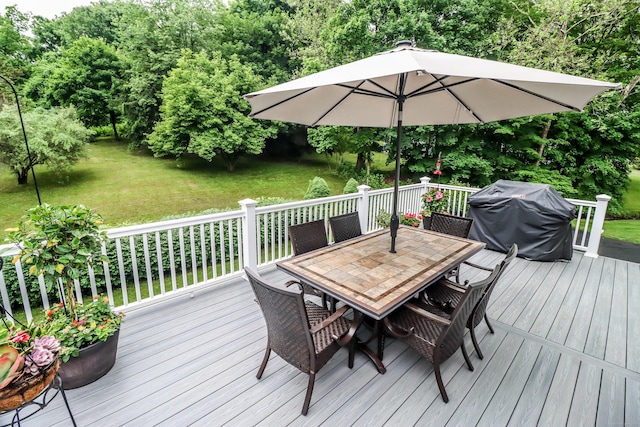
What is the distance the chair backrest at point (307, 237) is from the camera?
289 cm

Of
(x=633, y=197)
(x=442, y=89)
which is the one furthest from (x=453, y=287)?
(x=633, y=197)

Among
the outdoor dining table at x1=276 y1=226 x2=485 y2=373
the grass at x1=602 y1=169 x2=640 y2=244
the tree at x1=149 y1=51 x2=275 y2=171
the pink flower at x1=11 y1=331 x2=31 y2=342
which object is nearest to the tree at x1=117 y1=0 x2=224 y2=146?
the tree at x1=149 y1=51 x2=275 y2=171

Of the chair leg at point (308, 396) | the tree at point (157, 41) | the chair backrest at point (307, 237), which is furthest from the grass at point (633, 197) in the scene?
the tree at point (157, 41)

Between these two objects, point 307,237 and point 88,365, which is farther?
point 307,237

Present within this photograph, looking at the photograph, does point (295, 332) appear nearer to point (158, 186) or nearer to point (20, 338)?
point (20, 338)

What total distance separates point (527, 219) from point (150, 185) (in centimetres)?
1309

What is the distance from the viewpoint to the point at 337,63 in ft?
35.5

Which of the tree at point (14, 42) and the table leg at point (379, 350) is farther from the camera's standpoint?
the tree at point (14, 42)

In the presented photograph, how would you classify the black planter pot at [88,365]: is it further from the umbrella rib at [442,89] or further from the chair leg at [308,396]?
the umbrella rib at [442,89]

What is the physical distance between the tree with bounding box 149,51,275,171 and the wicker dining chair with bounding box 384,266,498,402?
39.6ft

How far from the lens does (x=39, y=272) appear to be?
185cm

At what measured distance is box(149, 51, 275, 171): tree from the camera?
1207 centimetres

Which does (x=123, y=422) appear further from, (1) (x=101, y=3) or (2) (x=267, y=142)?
(1) (x=101, y=3)

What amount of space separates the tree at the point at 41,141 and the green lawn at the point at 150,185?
2.41 feet
